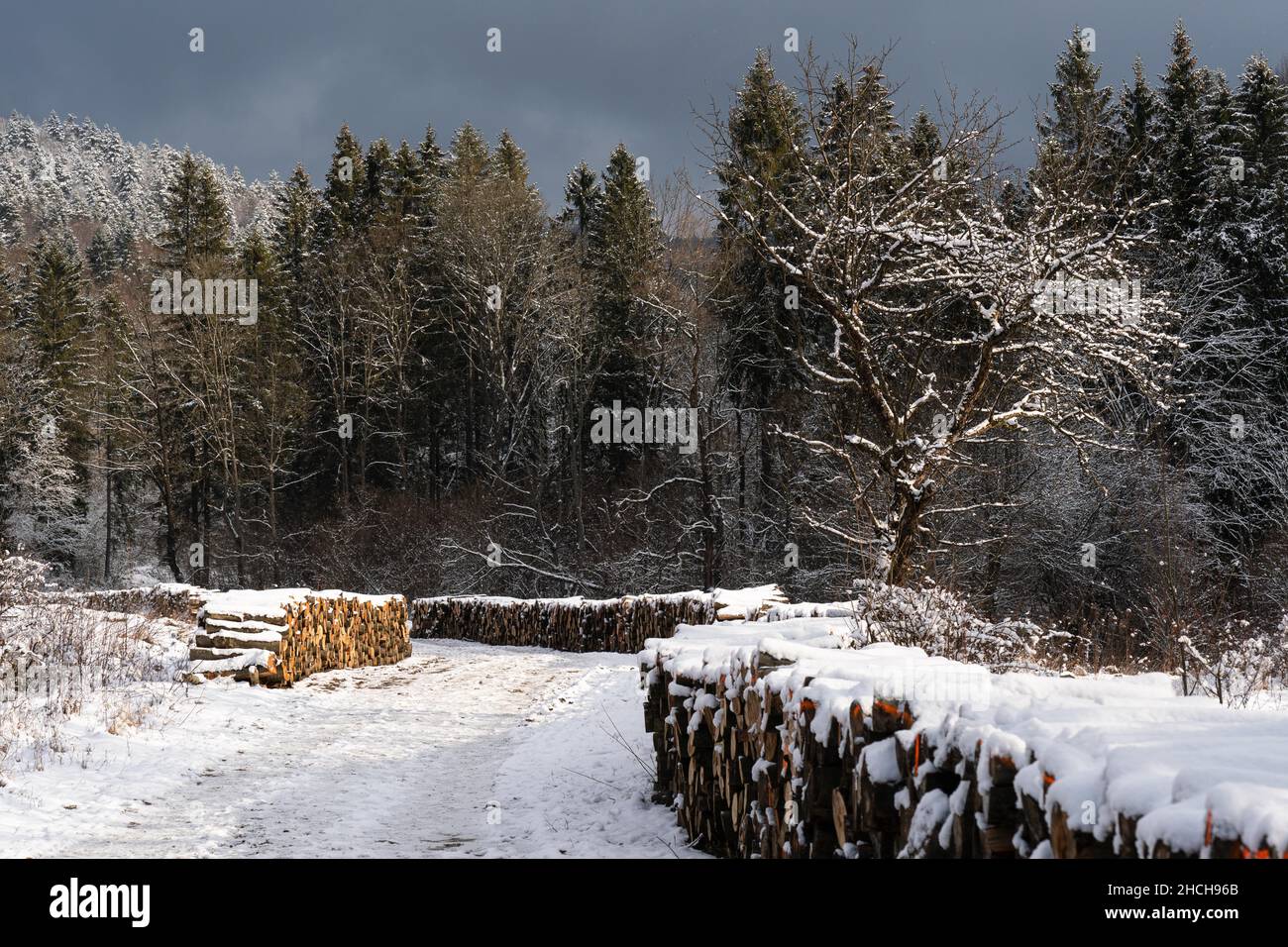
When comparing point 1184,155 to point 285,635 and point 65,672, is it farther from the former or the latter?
point 65,672

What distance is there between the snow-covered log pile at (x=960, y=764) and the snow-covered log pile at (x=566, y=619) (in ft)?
37.0

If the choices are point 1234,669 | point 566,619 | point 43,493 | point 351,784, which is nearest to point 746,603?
point 566,619

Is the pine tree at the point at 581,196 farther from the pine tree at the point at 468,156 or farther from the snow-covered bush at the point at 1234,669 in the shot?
the snow-covered bush at the point at 1234,669

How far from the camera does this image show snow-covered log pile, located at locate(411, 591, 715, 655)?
18969 millimetres

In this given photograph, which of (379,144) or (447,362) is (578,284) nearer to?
(447,362)

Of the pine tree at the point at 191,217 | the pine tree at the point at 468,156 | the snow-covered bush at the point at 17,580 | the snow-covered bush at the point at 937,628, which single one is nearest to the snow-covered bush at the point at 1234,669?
the snow-covered bush at the point at 937,628

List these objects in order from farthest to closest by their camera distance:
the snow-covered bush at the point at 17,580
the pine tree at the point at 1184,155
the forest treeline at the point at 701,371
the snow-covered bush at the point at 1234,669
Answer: the pine tree at the point at 1184,155
the forest treeline at the point at 701,371
the snow-covered bush at the point at 17,580
the snow-covered bush at the point at 1234,669

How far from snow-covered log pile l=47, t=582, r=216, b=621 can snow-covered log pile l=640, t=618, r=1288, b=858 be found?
1335 cm

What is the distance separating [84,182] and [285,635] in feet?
411

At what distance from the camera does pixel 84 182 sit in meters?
115

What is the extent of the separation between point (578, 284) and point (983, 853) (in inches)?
1244

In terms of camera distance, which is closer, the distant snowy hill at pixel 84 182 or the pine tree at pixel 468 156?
the pine tree at pixel 468 156

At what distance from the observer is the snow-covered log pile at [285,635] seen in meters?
12.0

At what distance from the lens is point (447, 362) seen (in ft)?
125
